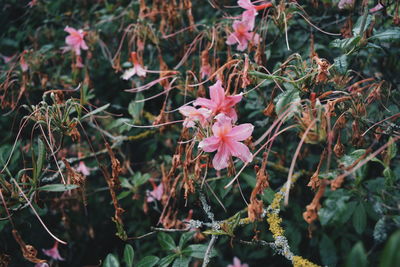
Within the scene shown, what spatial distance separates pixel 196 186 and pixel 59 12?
1.47 metres

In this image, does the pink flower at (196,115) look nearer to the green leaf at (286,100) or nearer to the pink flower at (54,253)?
the green leaf at (286,100)

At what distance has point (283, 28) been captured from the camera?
1190mm

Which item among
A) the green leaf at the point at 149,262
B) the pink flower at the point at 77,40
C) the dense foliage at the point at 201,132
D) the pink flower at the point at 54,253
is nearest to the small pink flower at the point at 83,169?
the dense foliage at the point at 201,132

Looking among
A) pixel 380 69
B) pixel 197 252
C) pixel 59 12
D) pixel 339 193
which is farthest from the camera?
pixel 59 12

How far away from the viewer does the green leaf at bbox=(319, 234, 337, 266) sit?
1.54 meters

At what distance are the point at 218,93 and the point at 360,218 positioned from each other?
0.76 m

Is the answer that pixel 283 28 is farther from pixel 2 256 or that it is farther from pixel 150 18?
pixel 2 256

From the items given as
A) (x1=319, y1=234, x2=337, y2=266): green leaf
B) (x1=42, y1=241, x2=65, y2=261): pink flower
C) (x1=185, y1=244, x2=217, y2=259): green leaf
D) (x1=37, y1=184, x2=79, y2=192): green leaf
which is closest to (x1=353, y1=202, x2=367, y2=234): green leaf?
(x1=319, y1=234, x2=337, y2=266): green leaf

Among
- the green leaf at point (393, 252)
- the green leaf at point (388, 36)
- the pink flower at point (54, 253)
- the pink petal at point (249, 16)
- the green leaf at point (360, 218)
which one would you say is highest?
the pink petal at point (249, 16)

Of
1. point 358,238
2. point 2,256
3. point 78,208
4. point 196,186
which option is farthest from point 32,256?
point 358,238

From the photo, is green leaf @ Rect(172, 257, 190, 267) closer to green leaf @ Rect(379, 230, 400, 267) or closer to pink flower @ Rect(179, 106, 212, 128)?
pink flower @ Rect(179, 106, 212, 128)

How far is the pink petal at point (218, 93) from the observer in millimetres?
935

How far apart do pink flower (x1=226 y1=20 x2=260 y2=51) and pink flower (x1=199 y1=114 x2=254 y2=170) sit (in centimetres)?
49

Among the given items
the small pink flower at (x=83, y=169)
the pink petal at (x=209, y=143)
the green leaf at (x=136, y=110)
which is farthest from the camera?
the small pink flower at (x=83, y=169)
